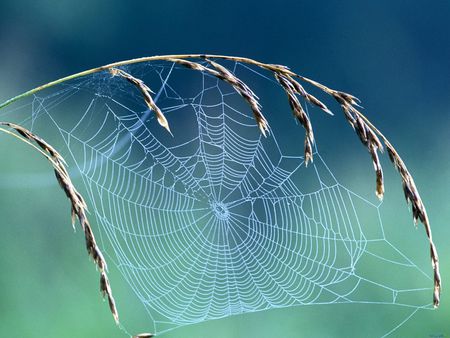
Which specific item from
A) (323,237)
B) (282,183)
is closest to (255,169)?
(282,183)

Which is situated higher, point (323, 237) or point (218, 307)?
point (323, 237)

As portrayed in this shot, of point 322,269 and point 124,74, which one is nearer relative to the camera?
point 124,74

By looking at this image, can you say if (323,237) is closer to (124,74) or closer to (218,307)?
(218,307)

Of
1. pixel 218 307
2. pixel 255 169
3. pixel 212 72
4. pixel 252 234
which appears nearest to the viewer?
pixel 212 72

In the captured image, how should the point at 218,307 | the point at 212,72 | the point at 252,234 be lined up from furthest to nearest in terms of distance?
the point at 252,234, the point at 218,307, the point at 212,72

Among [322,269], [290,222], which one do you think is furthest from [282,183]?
[322,269]

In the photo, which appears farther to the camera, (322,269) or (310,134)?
(322,269)

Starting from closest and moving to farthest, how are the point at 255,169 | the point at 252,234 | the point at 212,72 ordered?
the point at 212,72, the point at 255,169, the point at 252,234

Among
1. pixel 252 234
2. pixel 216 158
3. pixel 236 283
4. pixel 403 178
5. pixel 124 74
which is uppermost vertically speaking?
pixel 216 158

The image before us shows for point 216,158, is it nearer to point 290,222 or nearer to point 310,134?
point 290,222
